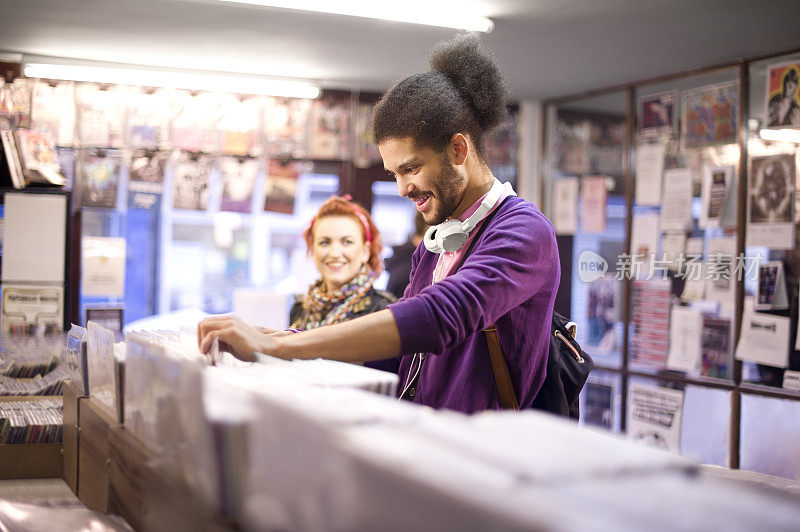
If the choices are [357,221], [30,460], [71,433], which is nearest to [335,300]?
[357,221]

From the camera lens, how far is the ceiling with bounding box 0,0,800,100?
12.6 ft

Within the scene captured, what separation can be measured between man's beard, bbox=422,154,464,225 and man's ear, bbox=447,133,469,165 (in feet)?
0.05

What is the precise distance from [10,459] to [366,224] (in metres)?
2.19

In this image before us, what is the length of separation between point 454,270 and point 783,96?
353 cm

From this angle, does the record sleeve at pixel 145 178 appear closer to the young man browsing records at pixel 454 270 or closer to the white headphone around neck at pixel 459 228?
the young man browsing records at pixel 454 270

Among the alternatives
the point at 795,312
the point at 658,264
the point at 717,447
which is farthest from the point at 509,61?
the point at 717,447

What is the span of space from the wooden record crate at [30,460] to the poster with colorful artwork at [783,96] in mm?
4113

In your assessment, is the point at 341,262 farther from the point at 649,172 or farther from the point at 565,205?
the point at 565,205

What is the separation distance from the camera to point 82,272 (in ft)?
17.4

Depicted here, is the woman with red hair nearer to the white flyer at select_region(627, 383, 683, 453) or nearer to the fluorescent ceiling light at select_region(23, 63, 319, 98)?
the fluorescent ceiling light at select_region(23, 63, 319, 98)

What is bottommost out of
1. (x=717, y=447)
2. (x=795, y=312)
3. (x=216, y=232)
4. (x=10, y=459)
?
(x=717, y=447)

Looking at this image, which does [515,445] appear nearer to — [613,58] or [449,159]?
[449,159]

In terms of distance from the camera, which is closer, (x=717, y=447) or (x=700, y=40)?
(x=700, y=40)

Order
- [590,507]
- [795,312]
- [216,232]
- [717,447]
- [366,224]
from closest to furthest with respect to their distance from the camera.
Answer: [590,507] < [366,224] < [795,312] < [717,447] < [216,232]
